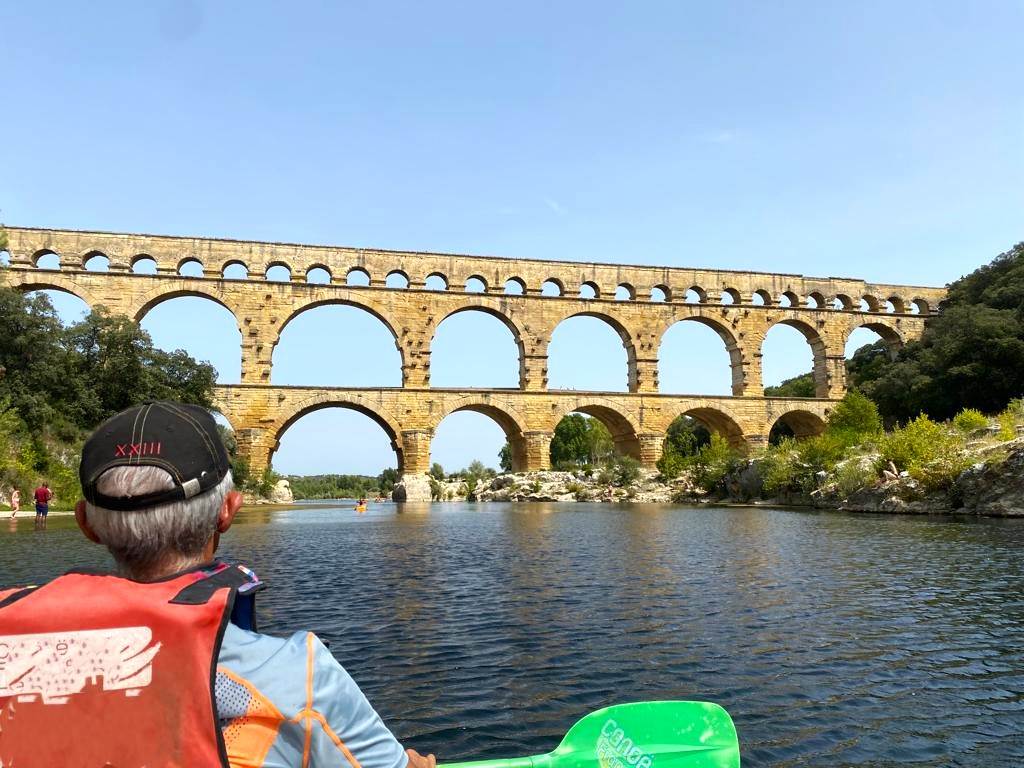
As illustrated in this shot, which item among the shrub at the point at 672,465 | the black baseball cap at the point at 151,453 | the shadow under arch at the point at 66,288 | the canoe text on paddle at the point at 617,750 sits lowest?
the canoe text on paddle at the point at 617,750

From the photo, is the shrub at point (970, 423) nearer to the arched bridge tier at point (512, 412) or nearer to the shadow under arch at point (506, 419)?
the arched bridge tier at point (512, 412)

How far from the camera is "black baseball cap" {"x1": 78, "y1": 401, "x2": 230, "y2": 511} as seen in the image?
5.21 feet

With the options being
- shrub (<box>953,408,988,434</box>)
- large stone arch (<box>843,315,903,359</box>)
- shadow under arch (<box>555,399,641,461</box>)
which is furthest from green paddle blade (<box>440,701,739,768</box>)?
large stone arch (<box>843,315,903,359</box>)

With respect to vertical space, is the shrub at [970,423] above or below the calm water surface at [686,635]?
above

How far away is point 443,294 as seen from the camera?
34.4m

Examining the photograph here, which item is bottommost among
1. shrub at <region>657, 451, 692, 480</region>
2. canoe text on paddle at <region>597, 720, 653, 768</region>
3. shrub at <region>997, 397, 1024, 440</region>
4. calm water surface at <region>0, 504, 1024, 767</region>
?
calm water surface at <region>0, 504, 1024, 767</region>

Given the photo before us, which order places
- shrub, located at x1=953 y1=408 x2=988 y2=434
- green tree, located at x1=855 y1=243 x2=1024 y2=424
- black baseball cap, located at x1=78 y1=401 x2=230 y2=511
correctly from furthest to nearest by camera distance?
green tree, located at x1=855 y1=243 x2=1024 y2=424
shrub, located at x1=953 y1=408 x2=988 y2=434
black baseball cap, located at x1=78 y1=401 x2=230 y2=511

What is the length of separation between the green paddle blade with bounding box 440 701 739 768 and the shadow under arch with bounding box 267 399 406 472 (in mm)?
29835

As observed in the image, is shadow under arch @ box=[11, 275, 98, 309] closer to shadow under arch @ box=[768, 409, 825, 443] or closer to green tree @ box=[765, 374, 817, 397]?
shadow under arch @ box=[768, 409, 825, 443]

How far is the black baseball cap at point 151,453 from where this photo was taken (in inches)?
62.5

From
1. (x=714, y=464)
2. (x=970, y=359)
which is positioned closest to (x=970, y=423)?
(x=970, y=359)

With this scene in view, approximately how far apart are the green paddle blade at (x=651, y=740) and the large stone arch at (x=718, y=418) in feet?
109

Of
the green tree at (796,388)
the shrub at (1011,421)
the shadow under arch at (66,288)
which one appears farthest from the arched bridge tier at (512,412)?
the green tree at (796,388)

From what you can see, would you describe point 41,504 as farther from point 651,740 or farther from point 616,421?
point 616,421
